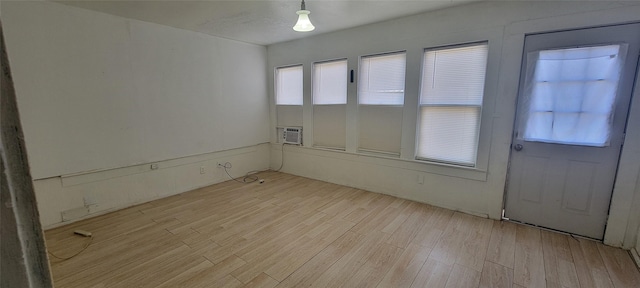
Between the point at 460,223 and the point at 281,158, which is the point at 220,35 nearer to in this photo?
the point at 281,158

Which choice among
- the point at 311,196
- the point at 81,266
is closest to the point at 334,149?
the point at 311,196

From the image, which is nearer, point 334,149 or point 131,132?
point 131,132

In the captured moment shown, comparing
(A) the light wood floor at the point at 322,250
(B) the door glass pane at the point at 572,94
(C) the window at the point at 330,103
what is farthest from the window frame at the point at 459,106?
(C) the window at the point at 330,103

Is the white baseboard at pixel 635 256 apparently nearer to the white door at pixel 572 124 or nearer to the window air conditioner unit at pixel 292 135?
the white door at pixel 572 124

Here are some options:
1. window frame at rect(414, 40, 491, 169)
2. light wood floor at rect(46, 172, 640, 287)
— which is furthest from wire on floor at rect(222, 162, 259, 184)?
window frame at rect(414, 40, 491, 169)

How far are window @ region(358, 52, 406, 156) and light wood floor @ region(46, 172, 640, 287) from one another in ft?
3.24

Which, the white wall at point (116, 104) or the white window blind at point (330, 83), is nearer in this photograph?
the white wall at point (116, 104)

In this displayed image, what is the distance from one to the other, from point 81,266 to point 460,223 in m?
3.90

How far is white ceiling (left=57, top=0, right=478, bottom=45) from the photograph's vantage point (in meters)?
3.02

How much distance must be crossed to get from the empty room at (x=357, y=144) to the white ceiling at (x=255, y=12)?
0.04 metres

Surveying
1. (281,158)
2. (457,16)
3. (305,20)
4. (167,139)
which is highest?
(457,16)

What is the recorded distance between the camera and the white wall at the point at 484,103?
2572 mm

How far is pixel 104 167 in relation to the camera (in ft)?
11.2

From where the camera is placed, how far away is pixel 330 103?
459 cm
